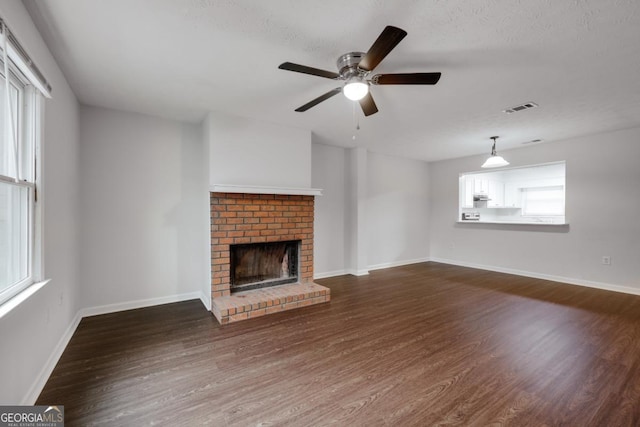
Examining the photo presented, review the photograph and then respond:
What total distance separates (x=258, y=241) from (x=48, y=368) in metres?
2.14

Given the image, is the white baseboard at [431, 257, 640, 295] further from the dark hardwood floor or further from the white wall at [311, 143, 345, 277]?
the white wall at [311, 143, 345, 277]

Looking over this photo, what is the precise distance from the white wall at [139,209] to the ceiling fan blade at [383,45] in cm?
261

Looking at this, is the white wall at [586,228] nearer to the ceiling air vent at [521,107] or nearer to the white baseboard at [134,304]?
the ceiling air vent at [521,107]

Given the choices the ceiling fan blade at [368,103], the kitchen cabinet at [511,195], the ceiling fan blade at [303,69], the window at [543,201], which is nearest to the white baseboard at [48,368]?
the ceiling fan blade at [303,69]

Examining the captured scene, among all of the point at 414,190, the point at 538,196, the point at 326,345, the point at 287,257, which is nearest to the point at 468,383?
A: the point at 326,345

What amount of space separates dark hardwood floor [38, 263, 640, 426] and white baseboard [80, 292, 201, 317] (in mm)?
129

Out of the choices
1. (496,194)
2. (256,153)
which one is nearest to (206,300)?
(256,153)

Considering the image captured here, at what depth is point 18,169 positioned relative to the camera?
1737 millimetres

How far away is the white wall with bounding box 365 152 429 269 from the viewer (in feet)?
18.8

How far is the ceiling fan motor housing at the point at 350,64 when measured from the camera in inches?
80.7

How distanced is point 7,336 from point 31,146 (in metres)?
1.23

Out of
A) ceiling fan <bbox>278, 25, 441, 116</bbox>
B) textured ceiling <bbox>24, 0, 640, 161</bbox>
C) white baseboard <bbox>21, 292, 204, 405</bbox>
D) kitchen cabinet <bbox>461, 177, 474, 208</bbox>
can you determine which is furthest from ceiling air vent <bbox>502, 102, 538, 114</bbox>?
white baseboard <bbox>21, 292, 204, 405</bbox>

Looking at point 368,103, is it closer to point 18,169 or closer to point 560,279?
point 18,169

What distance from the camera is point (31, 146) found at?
6.07 ft
